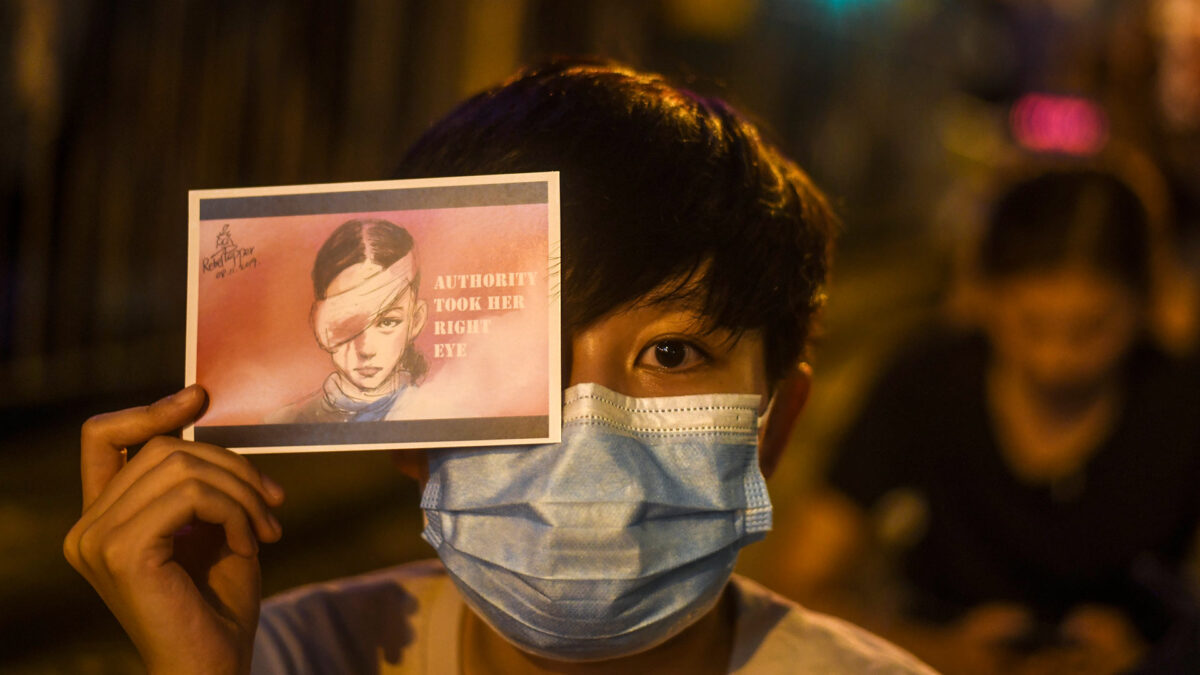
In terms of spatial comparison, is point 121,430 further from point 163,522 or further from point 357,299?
point 357,299

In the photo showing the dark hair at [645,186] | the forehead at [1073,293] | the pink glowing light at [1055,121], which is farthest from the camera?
the pink glowing light at [1055,121]

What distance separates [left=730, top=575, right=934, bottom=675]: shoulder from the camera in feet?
4.48

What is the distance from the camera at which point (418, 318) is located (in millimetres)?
1056

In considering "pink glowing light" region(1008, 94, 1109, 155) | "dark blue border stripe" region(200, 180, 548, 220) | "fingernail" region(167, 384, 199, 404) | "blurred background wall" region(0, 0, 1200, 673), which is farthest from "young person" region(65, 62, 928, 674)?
"pink glowing light" region(1008, 94, 1109, 155)

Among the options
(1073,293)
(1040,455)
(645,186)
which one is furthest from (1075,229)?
(645,186)

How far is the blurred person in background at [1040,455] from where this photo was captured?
8.46ft

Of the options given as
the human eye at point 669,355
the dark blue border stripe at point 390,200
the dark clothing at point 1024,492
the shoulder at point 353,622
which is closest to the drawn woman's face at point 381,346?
the dark blue border stripe at point 390,200

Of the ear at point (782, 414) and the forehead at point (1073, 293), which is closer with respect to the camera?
the ear at point (782, 414)

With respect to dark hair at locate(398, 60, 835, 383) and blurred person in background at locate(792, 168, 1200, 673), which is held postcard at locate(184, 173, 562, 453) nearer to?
dark hair at locate(398, 60, 835, 383)

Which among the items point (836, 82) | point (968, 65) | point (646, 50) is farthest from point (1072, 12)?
point (646, 50)

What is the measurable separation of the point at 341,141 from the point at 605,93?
268 centimetres

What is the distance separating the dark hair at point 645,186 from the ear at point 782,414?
0.05 metres

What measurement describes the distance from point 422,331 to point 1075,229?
2.18 metres

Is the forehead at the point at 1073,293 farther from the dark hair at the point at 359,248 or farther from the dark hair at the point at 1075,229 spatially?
the dark hair at the point at 359,248
